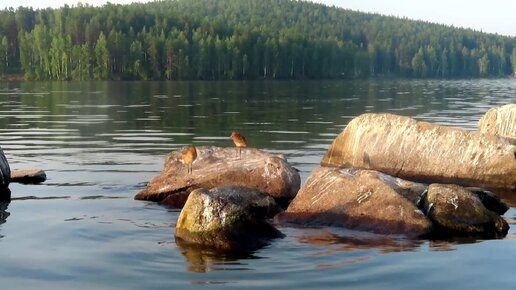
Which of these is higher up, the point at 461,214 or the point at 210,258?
the point at 461,214

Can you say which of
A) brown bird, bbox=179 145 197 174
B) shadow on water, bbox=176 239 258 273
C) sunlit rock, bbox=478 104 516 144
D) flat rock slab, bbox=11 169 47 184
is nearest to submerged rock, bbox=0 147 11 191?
flat rock slab, bbox=11 169 47 184

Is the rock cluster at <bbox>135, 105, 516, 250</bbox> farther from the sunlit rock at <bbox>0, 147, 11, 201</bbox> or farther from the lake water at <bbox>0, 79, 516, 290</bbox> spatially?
the sunlit rock at <bbox>0, 147, 11, 201</bbox>

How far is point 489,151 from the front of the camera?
19469mm

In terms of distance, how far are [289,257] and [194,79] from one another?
13300 centimetres

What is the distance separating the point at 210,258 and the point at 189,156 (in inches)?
239

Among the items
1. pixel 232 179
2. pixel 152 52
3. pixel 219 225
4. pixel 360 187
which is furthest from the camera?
pixel 152 52

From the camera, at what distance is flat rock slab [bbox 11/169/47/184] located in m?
19.4

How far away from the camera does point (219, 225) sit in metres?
12.4

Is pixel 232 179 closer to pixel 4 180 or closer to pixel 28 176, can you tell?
pixel 4 180

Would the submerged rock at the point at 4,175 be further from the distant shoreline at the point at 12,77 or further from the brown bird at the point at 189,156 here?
the distant shoreline at the point at 12,77

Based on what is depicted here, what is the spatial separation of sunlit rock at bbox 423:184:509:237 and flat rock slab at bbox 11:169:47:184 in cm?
1100

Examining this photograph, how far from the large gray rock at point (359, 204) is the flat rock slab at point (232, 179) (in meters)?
1.48

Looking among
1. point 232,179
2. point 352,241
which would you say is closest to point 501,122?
point 232,179

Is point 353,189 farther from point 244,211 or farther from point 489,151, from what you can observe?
point 489,151
